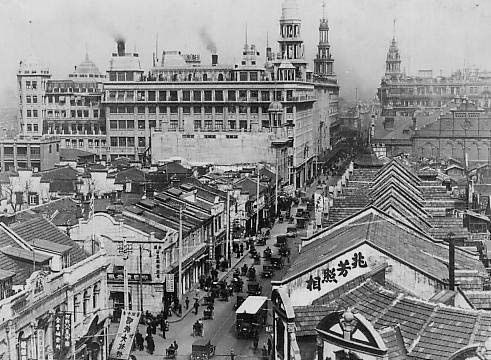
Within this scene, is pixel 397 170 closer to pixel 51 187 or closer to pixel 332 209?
pixel 332 209

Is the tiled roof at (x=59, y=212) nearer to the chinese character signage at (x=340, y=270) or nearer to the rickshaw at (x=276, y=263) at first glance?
the rickshaw at (x=276, y=263)

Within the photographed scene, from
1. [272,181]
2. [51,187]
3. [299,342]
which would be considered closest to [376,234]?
[299,342]

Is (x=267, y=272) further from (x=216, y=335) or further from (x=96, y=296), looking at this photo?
(x=96, y=296)

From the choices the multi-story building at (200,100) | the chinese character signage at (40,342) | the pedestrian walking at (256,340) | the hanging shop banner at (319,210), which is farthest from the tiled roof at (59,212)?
the multi-story building at (200,100)

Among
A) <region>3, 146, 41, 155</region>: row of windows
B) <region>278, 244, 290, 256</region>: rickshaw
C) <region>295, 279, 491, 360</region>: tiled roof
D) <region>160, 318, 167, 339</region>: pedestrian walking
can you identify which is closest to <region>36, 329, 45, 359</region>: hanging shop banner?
<region>295, 279, 491, 360</region>: tiled roof

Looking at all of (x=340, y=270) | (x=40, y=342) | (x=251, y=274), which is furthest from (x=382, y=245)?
(x=251, y=274)

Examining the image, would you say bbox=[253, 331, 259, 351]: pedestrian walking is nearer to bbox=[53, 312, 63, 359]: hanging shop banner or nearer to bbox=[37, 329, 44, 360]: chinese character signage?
bbox=[53, 312, 63, 359]: hanging shop banner
